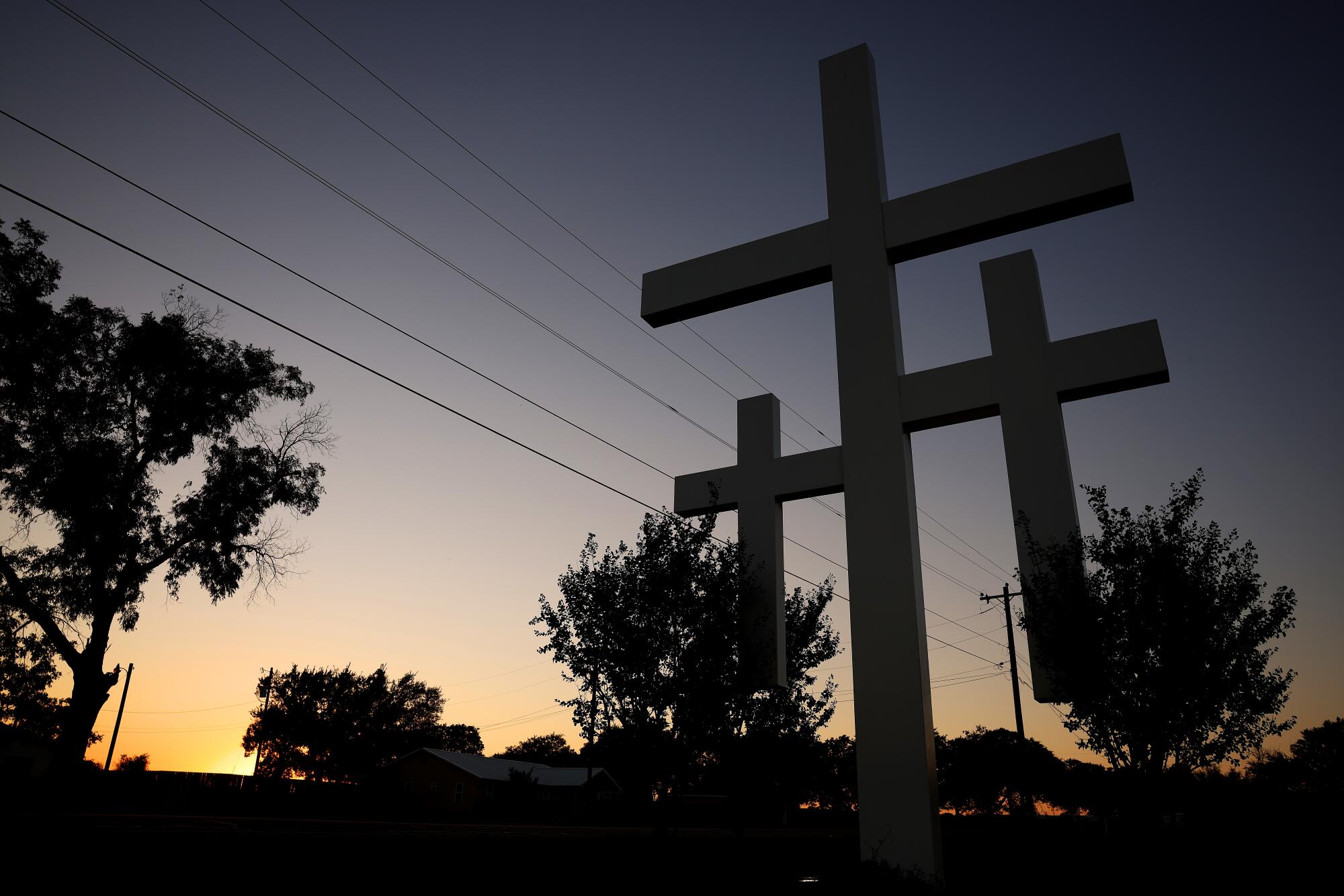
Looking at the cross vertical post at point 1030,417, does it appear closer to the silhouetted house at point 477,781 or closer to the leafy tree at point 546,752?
the silhouetted house at point 477,781

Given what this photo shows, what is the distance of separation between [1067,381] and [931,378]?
132 centimetres

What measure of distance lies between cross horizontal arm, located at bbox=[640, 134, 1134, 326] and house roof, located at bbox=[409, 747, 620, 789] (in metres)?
60.5

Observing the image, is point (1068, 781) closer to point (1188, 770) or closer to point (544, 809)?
point (544, 809)

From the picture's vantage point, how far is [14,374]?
24281mm

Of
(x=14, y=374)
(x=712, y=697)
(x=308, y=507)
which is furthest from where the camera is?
(x=308, y=507)

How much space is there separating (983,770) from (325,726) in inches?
2678

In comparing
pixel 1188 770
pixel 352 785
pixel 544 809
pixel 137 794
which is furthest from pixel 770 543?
pixel 544 809

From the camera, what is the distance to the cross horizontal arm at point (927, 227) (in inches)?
330

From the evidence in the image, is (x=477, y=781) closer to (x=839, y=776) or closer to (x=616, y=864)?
(x=839, y=776)

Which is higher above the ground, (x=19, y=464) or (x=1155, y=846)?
(x=19, y=464)

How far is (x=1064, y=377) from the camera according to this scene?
8133mm

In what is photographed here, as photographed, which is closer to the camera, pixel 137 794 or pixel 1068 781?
pixel 137 794

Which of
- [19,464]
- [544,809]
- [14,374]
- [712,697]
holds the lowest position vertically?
[544,809]

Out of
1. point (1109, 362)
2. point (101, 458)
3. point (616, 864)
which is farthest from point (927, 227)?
point (101, 458)
